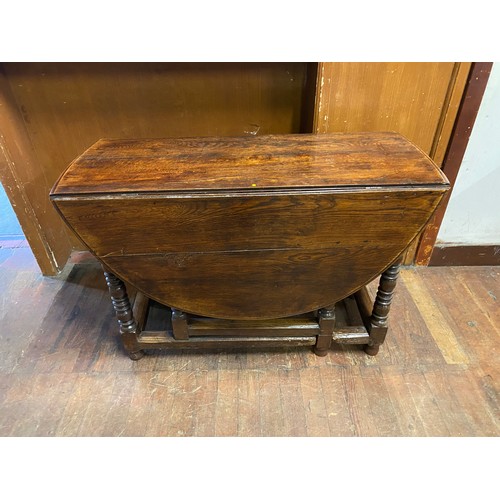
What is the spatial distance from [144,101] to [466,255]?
1.66 m

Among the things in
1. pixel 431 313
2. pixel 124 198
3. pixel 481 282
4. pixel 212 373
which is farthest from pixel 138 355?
pixel 481 282

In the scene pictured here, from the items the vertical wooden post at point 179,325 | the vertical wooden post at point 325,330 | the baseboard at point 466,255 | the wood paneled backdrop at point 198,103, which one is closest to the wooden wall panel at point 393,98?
the wood paneled backdrop at point 198,103

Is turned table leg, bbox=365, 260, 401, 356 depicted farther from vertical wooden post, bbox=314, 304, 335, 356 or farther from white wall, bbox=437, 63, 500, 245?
white wall, bbox=437, 63, 500, 245

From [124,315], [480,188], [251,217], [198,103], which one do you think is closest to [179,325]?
[124,315]

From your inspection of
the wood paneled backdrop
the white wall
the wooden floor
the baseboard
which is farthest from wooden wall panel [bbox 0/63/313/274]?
the baseboard

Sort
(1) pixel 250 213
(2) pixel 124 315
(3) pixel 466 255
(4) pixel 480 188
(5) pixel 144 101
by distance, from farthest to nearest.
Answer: (3) pixel 466 255 < (4) pixel 480 188 < (5) pixel 144 101 < (2) pixel 124 315 < (1) pixel 250 213

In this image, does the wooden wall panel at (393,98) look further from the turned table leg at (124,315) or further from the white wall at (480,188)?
the turned table leg at (124,315)

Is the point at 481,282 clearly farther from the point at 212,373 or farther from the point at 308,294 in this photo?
the point at 212,373

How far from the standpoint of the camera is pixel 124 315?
1.29 m

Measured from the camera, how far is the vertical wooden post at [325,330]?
128cm

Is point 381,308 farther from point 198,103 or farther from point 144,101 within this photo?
point 144,101

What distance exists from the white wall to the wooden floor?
11.4 inches

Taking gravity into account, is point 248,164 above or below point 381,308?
above

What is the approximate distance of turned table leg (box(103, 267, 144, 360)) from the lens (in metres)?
1.22
